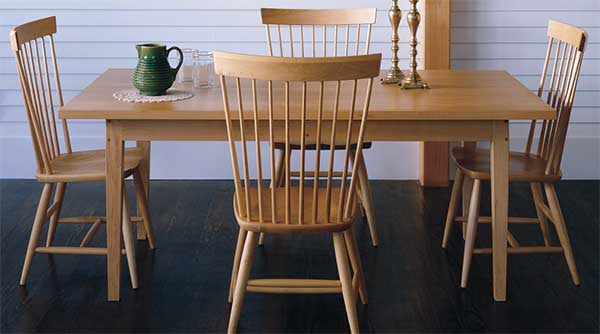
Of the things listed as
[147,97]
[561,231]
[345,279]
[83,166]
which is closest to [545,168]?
[561,231]

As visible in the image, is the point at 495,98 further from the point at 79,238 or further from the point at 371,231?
the point at 79,238

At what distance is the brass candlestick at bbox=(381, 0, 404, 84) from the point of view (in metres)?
3.32

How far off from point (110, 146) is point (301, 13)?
119cm

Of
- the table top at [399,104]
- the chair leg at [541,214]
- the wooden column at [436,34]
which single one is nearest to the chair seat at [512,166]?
the chair leg at [541,214]

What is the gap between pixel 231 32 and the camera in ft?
14.6

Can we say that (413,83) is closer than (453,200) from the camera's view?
Yes

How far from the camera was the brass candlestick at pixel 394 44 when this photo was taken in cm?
332

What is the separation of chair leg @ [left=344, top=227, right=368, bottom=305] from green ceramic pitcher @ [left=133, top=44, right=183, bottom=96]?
860 millimetres

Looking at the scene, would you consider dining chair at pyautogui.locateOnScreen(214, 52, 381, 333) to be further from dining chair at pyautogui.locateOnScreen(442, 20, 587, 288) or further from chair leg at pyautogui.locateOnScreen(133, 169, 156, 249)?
chair leg at pyautogui.locateOnScreen(133, 169, 156, 249)

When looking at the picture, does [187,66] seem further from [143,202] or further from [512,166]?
[512,166]

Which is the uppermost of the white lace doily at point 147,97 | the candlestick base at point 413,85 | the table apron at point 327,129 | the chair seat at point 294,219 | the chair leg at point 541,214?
the white lace doily at point 147,97

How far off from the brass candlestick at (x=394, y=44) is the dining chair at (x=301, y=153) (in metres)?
0.32

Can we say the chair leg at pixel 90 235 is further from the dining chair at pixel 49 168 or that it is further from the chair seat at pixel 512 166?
the chair seat at pixel 512 166

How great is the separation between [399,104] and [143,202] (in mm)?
1166
